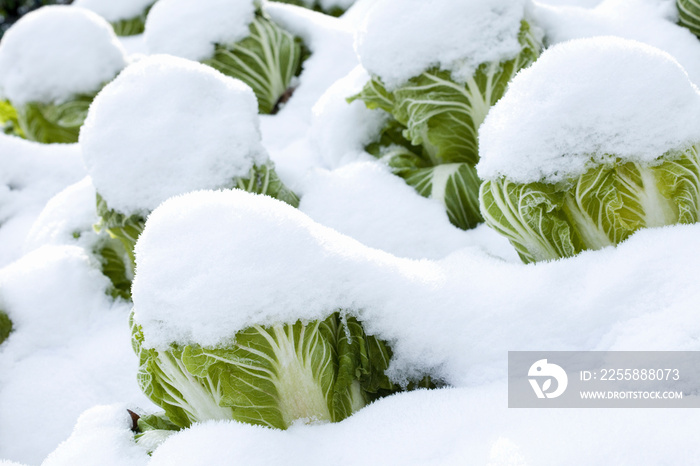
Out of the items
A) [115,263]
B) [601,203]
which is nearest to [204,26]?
[115,263]

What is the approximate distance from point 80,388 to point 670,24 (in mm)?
2783

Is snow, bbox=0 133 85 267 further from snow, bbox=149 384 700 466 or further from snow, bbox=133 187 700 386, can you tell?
snow, bbox=149 384 700 466

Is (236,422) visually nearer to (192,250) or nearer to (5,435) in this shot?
(192,250)

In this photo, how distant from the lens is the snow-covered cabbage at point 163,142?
2279mm

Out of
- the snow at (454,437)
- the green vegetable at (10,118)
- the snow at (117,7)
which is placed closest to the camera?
the snow at (454,437)

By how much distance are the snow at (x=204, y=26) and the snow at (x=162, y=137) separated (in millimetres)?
1033

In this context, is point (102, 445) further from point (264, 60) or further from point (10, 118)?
point (10, 118)

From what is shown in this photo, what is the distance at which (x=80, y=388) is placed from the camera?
7.16 ft

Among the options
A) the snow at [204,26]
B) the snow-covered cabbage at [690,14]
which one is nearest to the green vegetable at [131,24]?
the snow at [204,26]

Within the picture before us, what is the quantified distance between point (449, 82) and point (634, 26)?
94 centimetres

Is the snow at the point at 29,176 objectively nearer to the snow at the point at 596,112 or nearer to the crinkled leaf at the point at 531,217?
the crinkled leaf at the point at 531,217

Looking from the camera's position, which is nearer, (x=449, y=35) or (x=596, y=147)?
(x=596, y=147)

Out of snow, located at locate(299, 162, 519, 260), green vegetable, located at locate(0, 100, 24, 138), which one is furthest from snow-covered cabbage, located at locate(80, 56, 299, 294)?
green vegetable, located at locate(0, 100, 24, 138)

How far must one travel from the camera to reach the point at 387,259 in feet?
5.39
